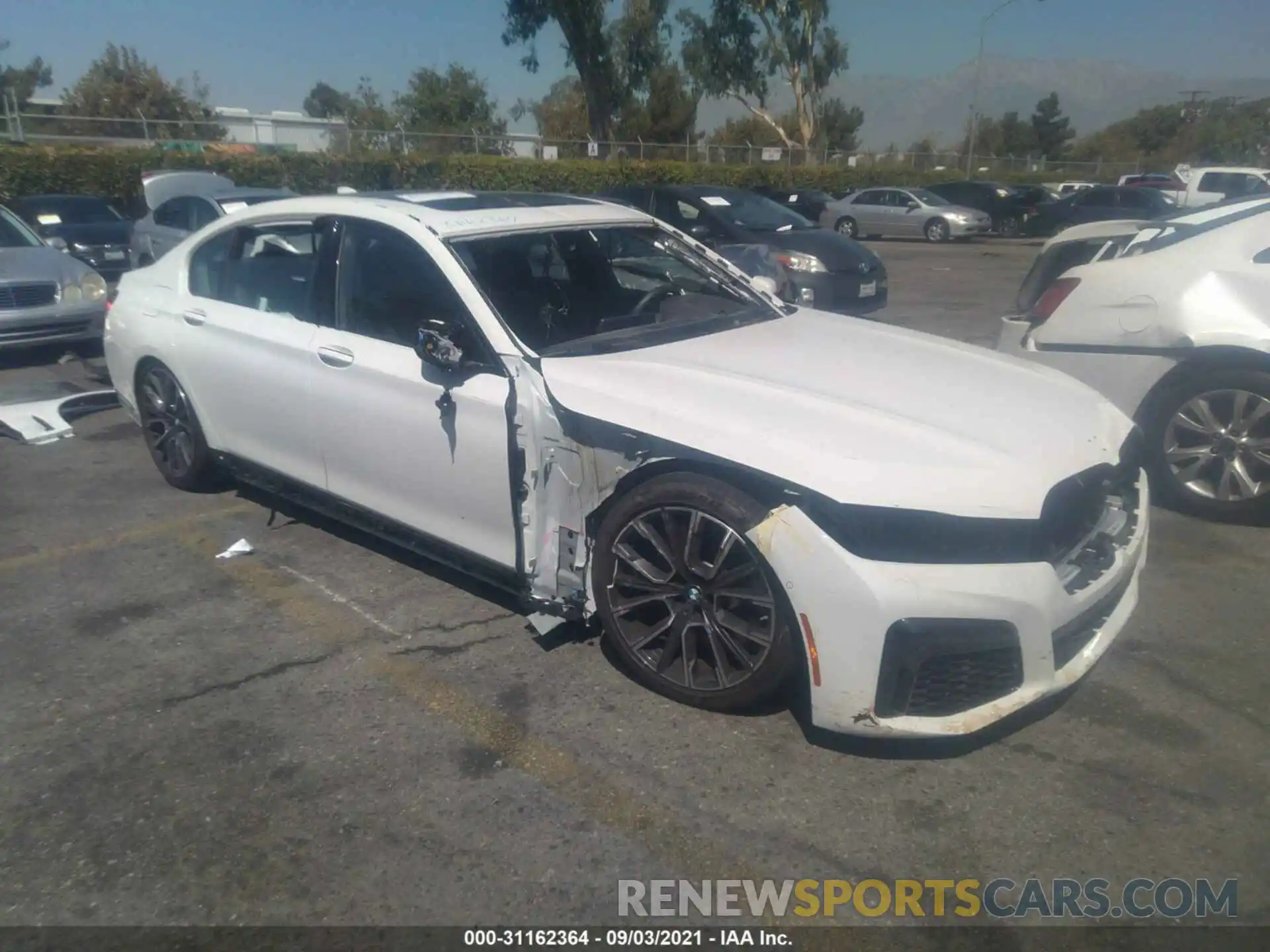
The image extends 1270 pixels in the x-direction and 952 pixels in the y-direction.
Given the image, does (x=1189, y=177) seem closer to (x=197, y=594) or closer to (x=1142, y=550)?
(x=1142, y=550)

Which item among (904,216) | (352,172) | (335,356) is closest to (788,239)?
(335,356)

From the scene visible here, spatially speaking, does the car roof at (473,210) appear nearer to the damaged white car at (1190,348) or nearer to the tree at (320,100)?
the damaged white car at (1190,348)

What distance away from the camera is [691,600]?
329 cm

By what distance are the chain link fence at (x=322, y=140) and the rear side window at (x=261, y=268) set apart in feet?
71.8

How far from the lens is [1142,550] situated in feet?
11.8

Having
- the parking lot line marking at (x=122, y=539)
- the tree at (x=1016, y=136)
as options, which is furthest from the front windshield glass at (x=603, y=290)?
the tree at (x=1016, y=136)

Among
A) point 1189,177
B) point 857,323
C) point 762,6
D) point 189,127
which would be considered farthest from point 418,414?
point 762,6

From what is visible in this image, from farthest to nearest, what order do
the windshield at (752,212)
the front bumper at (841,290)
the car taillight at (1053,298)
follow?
the windshield at (752,212) < the front bumper at (841,290) < the car taillight at (1053,298)

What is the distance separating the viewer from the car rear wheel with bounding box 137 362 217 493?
5.29m

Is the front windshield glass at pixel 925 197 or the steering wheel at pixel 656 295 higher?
the steering wheel at pixel 656 295

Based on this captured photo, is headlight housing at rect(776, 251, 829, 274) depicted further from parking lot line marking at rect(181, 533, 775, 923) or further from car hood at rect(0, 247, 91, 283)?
parking lot line marking at rect(181, 533, 775, 923)

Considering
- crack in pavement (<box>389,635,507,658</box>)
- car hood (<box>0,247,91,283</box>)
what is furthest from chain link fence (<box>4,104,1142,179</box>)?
crack in pavement (<box>389,635,507,658</box>)

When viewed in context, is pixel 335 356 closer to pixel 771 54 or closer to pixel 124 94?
pixel 771 54

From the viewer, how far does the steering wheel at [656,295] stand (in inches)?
176
